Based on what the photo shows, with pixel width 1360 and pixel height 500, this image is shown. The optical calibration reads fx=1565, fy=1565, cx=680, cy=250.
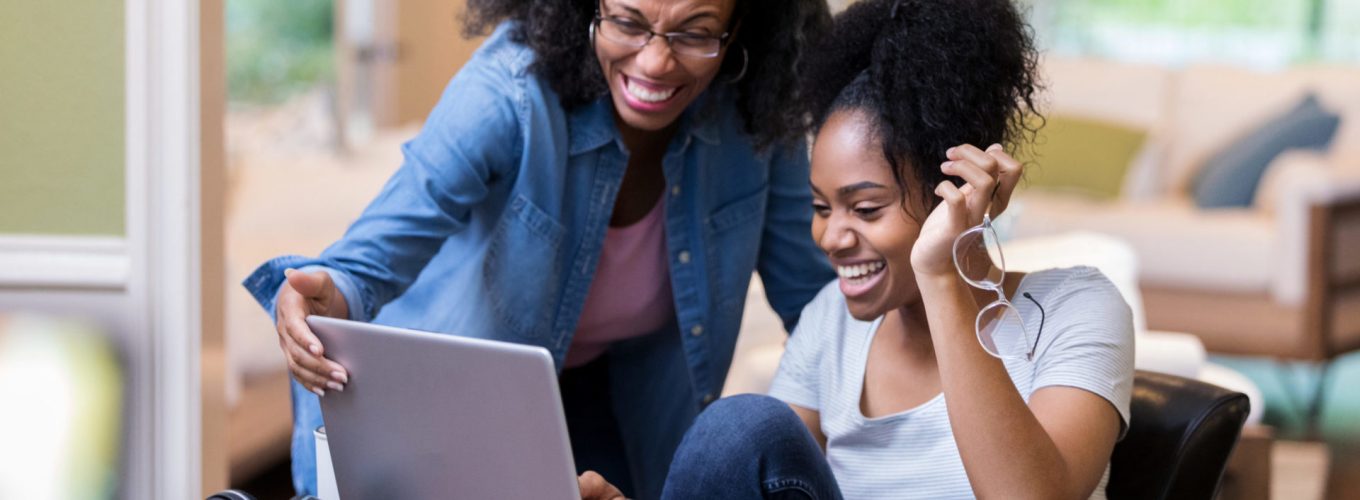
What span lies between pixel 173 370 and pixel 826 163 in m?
0.92

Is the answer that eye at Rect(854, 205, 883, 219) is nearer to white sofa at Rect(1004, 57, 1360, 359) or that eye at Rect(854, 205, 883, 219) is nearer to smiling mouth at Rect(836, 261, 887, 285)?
smiling mouth at Rect(836, 261, 887, 285)

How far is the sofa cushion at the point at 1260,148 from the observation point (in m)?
4.92

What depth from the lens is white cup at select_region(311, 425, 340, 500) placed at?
1542mm

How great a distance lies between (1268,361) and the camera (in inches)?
197

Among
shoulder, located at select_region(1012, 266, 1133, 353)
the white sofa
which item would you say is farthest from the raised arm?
→ the white sofa

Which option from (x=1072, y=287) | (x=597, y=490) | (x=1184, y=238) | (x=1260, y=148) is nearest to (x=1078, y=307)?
(x=1072, y=287)

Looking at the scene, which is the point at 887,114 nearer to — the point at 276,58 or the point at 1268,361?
the point at 1268,361

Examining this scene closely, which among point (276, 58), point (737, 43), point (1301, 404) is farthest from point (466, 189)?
point (276, 58)

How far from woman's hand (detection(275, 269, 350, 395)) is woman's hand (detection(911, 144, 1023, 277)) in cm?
54

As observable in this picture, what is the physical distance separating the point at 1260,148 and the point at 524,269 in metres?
3.71

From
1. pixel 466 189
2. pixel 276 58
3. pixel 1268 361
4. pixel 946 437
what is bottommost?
pixel 1268 361

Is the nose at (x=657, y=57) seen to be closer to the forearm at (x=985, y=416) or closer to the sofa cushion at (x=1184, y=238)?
the forearm at (x=985, y=416)

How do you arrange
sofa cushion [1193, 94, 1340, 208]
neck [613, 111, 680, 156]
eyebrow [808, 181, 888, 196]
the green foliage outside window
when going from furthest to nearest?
the green foliage outside window → sofa cushion [1193, 94, 1340, 208] → neck [613, 111, 680, 156] → eyebrow [808, 181, 888, 196]

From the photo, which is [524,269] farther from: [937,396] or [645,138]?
[937,396]
